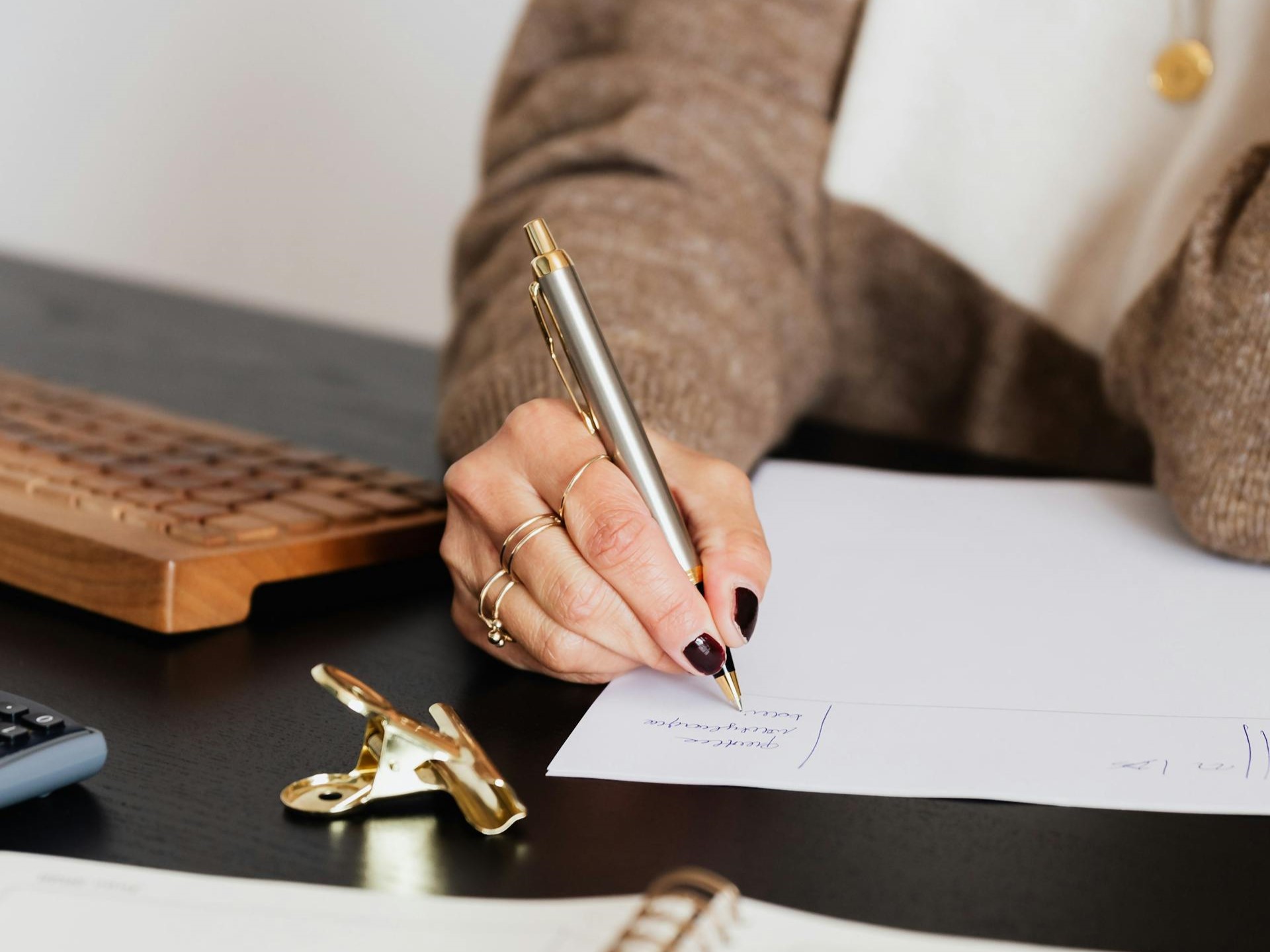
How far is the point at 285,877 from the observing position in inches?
12.9

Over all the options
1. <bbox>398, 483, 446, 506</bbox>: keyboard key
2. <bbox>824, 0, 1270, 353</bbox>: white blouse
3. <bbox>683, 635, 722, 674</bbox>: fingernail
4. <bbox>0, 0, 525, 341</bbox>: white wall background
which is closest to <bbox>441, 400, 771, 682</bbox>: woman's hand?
<bbox>683, 635, 722, 674</bbox>: fingernail

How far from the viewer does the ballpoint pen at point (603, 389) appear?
1.50 feet

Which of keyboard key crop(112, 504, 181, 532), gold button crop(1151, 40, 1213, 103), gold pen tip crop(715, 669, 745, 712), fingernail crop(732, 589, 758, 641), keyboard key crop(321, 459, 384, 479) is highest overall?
gold button crop(1151, 40, 1213, 103)

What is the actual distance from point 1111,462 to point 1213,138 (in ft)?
0.75

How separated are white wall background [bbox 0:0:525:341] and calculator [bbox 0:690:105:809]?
5.57 ft

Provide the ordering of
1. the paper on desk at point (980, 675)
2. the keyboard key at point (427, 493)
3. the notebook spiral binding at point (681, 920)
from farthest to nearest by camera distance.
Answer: the keyboard key at point (427, 493)
the paper on desk at point (980, 675)
the notebook spiral binding at point (681, 920)

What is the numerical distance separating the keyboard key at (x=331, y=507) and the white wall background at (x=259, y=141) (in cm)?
148

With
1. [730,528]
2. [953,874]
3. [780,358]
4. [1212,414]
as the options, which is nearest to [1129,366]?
[1212,414]

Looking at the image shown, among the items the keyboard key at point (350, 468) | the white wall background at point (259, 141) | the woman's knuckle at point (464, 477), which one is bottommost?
the white wall background at point (259, 141)

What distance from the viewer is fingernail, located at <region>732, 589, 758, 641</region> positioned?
1.48 ft

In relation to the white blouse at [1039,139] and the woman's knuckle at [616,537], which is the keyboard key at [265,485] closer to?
the woman's knuckle at [616,537]

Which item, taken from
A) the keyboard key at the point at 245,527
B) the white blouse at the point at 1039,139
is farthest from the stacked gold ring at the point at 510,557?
the white blouse at the point at 1039,139

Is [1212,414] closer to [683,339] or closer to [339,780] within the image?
[683,339]
